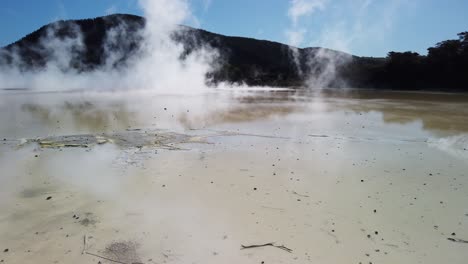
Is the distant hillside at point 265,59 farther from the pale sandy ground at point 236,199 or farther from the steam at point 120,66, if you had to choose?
the pale sandy ground at point 236,199

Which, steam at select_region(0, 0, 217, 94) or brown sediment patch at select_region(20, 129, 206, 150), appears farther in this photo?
steam at select_region(0, 0, 217, 94)

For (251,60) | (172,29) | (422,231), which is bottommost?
(422,231)

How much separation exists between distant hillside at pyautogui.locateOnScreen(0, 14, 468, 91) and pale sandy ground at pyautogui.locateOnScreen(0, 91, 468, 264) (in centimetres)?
3015

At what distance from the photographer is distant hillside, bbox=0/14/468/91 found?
3425 cm

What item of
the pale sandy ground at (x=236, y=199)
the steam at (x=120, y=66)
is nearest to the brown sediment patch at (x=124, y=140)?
the pale sandy ground at (x=236, y=199)

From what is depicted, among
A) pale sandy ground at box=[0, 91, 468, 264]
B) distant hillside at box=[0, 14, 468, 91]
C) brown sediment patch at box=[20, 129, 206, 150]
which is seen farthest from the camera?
distant hillside at box=[0, 14, 468, 91]

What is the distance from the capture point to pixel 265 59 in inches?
2571

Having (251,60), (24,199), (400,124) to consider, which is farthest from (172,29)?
(24,199)

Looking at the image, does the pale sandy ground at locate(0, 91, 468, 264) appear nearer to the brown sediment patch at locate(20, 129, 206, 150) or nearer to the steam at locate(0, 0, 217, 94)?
the brown sediment patch at locate(20, 129, 206, 150)

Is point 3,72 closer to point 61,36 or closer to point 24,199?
point 61,36

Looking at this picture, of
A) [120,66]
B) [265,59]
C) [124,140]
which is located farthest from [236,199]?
[265,59]

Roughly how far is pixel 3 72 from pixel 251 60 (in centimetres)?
3678

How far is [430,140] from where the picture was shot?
814 centimetres

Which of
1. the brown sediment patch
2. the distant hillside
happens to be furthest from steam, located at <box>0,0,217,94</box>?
the brown sediment patch
